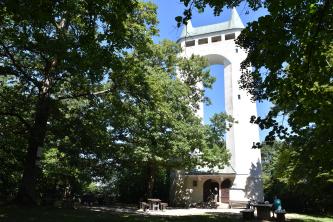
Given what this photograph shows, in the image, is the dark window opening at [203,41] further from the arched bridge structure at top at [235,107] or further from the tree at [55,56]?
the tree at [55,56]

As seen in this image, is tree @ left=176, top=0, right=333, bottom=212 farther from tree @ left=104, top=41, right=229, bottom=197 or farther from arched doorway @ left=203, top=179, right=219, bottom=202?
arched doorway @ left=203, top=179, right=219, bottom=202

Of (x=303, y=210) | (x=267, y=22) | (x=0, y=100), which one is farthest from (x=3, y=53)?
(x=303, y=210)

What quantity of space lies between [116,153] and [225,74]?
19725mm

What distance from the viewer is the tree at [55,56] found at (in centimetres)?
1170

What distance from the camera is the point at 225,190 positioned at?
119ft

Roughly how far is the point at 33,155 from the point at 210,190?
23293mm

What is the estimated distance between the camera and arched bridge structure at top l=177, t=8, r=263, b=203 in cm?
3578

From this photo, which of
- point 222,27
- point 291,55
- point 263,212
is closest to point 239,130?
point 222,27

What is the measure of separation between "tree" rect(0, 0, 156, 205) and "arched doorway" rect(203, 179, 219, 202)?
20.9 metres

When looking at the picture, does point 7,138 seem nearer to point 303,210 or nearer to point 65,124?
point 65,124

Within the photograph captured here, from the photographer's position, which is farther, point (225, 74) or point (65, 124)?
point (225, 74)

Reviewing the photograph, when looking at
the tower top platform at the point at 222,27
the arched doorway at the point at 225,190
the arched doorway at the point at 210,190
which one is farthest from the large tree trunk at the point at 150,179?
the tower top platform at the point at 222,27

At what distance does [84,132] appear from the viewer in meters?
19.6

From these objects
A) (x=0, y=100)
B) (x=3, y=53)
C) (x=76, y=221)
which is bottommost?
(x=76, y=221)
